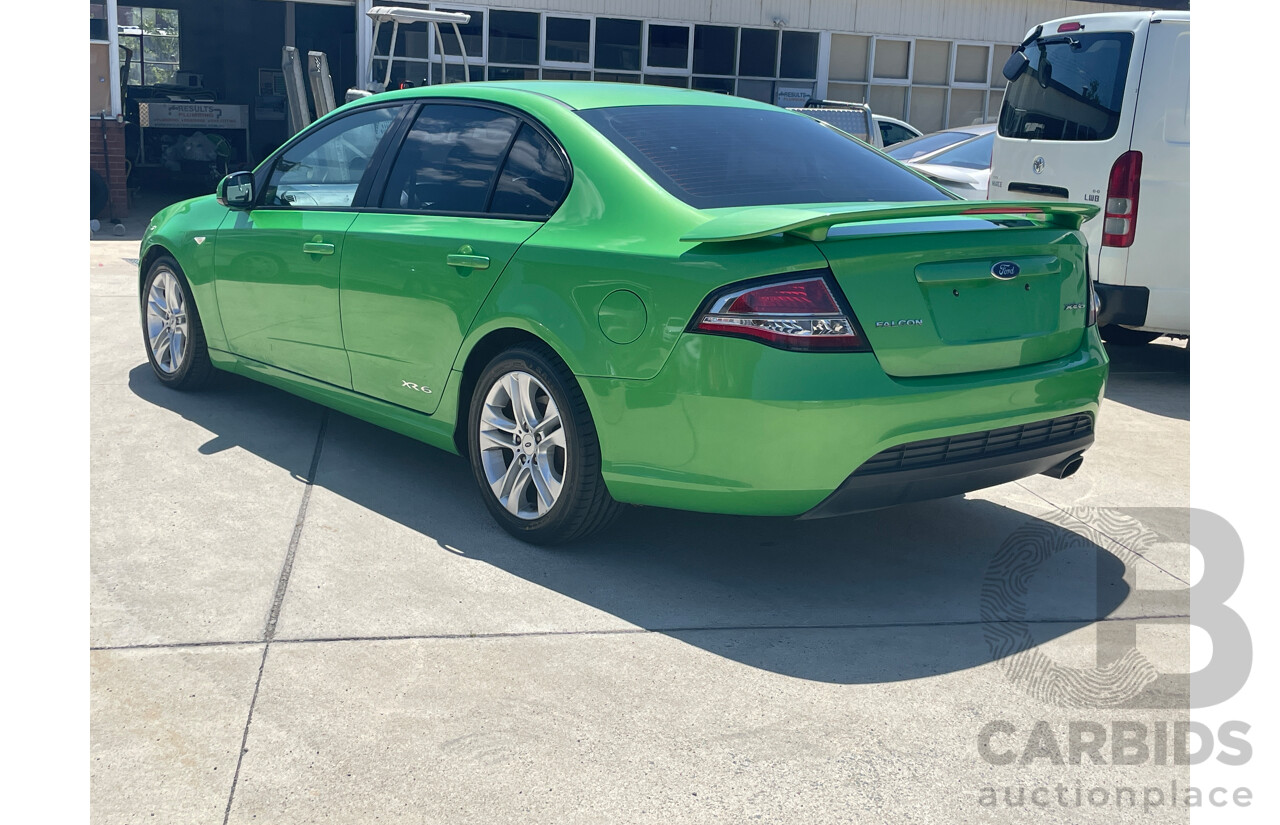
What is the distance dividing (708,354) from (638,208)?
0.60 metres

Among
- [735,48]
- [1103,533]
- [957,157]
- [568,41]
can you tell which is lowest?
[1103,533]

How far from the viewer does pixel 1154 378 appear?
24.7 ft

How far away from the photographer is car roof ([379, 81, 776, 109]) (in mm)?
4430

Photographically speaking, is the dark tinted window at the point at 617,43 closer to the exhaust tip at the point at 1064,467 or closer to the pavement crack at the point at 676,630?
the exhaust tip at the point at 1064,467

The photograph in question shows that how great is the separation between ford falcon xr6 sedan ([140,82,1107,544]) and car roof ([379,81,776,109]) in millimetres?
20

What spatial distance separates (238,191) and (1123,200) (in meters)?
4.81

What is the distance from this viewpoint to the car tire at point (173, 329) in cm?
606

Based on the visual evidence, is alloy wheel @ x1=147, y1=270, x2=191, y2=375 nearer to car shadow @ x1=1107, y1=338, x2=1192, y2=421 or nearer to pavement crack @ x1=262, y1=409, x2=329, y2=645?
pavement crack @ x1=262, y1=409, x2=329, y2=645

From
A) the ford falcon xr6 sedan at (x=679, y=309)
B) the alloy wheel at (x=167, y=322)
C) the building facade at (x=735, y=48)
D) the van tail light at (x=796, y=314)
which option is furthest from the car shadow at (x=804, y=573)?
the building facade at (x=735, y=48)

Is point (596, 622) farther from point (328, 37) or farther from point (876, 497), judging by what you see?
point (328, 37)

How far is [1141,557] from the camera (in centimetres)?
429

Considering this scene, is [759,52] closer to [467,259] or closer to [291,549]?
[467,259]

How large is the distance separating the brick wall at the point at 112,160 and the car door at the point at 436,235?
443 inches

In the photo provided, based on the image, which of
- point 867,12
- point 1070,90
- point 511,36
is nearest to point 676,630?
point 1070,90
